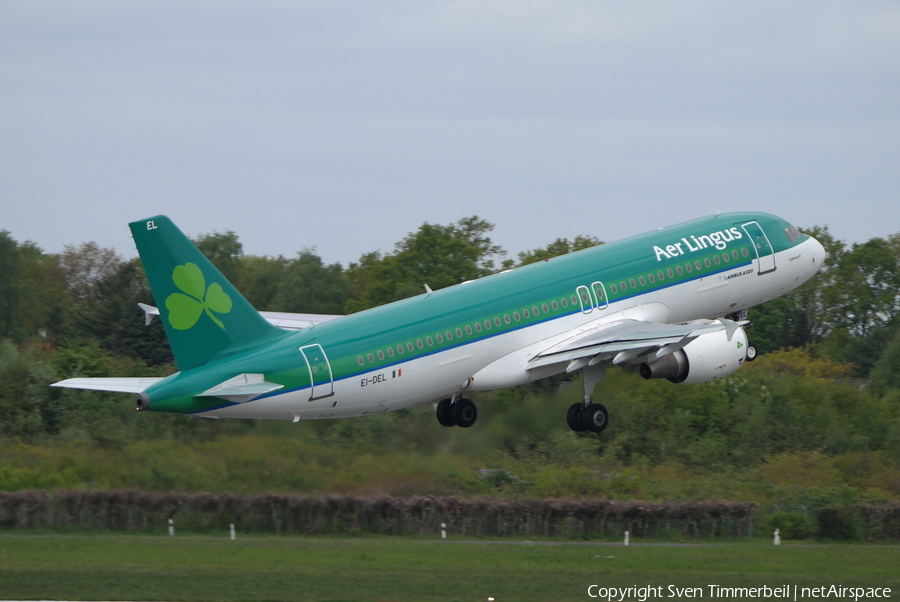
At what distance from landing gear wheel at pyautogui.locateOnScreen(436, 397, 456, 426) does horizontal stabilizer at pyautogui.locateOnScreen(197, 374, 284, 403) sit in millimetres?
9211

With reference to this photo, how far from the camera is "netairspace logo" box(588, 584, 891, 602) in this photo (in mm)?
31484

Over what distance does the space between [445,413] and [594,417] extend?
474 centimetres

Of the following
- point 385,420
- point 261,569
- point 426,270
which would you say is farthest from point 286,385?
point 426,270

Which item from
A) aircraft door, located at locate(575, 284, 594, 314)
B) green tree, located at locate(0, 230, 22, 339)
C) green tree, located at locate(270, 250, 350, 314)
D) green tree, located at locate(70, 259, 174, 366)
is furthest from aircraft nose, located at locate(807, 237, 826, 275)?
green tree, located at locate(0, 230, 22, 339)

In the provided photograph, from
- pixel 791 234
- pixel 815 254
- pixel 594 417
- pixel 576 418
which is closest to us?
pixel 594 417

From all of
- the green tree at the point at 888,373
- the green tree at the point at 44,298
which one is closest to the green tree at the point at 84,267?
the green tree at the point at 44,298

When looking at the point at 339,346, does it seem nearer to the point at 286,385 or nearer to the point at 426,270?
the point at 286,385

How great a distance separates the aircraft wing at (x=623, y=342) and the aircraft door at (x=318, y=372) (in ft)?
23.4

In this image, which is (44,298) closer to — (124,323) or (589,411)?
(124,323)

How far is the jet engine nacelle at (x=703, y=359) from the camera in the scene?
39656 millimetres

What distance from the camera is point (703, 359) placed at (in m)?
39.7

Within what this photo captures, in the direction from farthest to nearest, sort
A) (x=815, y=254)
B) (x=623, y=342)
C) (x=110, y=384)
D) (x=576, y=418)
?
(x=815, y=254)
(x=576, y=418)
(x=623, y=342)
(x=110, y=384)

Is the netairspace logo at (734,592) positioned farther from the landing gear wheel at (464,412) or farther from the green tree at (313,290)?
the green tree at (313,290)

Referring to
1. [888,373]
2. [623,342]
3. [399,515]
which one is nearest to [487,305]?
[623,342]
